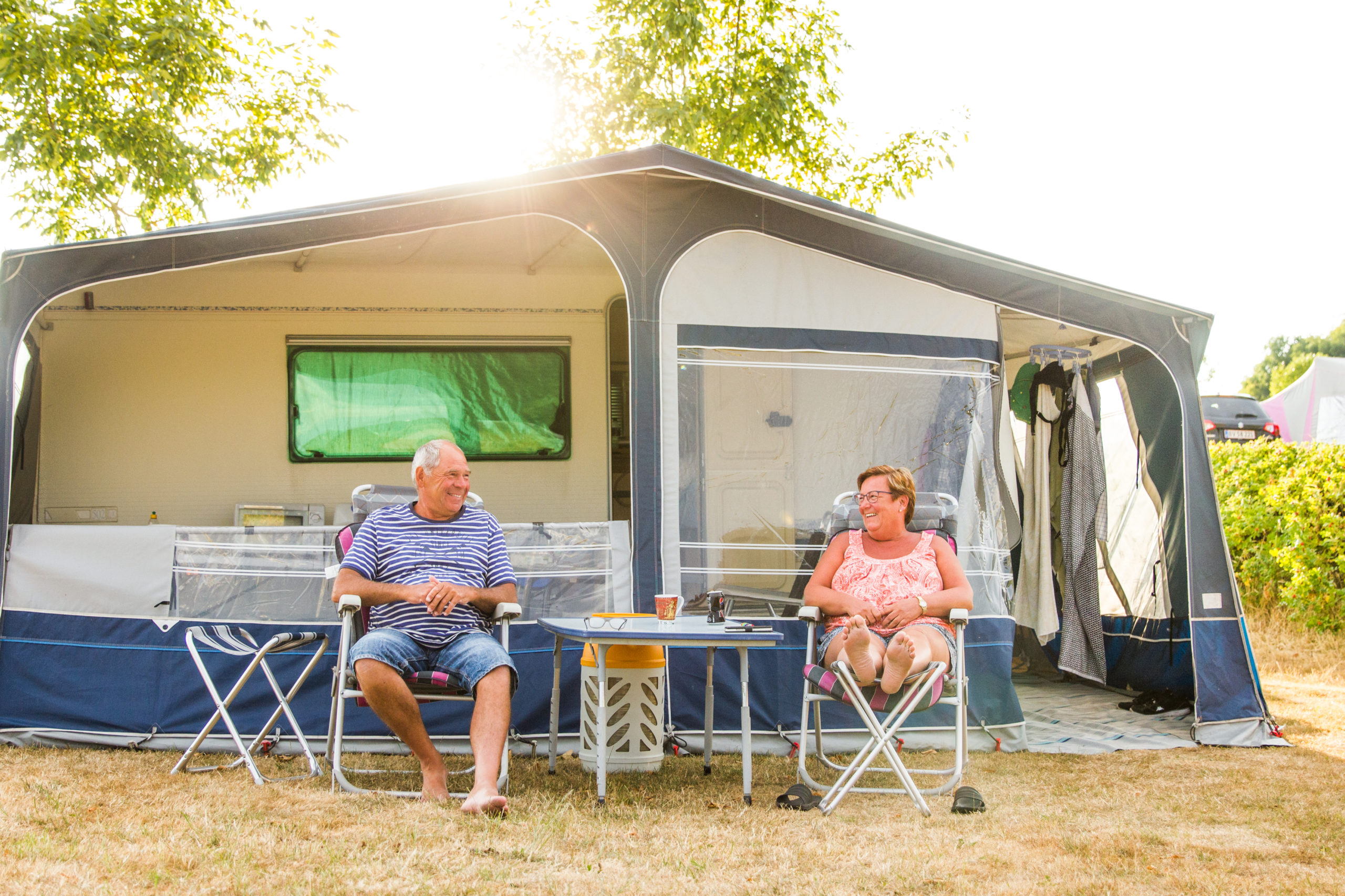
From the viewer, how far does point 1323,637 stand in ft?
20.2

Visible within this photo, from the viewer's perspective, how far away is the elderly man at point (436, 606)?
9.96 ft

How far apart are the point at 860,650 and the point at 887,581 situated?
1.49 ft

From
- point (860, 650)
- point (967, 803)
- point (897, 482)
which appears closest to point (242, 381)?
point (897, 482)

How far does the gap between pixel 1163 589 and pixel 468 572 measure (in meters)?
3.23

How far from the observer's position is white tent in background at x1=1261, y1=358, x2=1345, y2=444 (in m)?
15.4

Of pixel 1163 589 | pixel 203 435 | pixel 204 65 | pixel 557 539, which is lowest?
pixel 1163 589

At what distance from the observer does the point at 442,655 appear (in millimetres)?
3258

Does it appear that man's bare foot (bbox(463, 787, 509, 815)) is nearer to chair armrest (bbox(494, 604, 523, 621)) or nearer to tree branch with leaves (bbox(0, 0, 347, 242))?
chair armrest (bbox(494, 604, 523, 621))

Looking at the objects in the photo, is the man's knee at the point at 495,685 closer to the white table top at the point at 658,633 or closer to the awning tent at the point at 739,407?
the white table top at the point at 658,633

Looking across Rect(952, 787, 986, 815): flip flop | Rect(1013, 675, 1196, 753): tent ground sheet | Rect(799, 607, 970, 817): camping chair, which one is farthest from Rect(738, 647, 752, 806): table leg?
Rect(1013, 675, 1196, 753): tent ground sheet

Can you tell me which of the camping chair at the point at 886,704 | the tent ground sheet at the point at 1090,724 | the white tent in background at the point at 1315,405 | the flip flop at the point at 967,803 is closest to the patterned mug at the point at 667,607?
the camping chair at the point at 886,704

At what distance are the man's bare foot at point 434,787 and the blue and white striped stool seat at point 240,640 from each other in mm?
680

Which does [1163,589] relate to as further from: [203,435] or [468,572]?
[203,435]

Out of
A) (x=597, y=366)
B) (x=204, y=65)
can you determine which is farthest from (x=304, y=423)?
(x=204, y=65)
